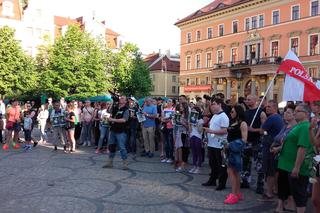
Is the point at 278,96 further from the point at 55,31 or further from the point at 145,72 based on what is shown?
the point at 55,31

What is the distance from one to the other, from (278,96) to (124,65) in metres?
21.8

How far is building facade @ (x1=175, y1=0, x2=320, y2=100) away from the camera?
43219mm

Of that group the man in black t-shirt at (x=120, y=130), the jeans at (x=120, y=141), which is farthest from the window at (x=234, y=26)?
the jeans at (x=120, y=141)

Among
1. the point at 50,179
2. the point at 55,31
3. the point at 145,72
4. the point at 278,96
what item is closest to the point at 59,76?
the point at 145,72

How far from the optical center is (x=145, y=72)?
176 feet

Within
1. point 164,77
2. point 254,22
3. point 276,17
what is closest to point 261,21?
point 254,22

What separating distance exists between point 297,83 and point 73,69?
120 feet

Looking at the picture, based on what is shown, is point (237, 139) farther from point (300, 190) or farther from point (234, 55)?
point (234, 55)

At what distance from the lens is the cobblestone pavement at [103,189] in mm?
6039

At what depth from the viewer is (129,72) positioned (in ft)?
169

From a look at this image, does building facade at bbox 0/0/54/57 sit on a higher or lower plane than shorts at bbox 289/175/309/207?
higher

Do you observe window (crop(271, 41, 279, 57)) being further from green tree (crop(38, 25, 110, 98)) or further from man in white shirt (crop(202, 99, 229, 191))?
man in white shirt (crop(202, 99, 229, 191))

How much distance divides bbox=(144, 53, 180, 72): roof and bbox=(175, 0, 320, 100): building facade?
15.3 metres

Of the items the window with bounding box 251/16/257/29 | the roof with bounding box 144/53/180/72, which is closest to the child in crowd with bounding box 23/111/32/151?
the window with bounding box 251/16/257/29
